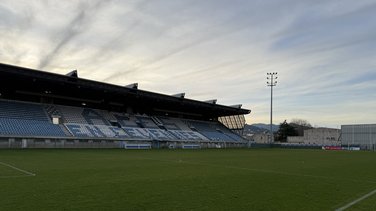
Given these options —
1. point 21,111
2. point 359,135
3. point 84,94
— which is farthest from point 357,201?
point 359,135

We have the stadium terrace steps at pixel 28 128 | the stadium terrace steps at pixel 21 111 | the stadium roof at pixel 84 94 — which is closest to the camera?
the stadium terrace steps at pixel 28 128

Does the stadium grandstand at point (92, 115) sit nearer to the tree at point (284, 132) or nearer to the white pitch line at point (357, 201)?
the white pitch line at point (357, 201)

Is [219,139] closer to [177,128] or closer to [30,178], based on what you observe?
[177,128]

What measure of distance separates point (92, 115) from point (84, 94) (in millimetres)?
3597

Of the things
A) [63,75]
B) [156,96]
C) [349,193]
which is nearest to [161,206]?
[349,193]

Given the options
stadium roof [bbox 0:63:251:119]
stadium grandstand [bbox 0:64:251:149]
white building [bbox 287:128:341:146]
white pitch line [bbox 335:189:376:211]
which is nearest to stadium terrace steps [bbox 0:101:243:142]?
stadium grandstand [bbox 0:64:251:149]

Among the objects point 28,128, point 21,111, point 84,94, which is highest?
point 84,94

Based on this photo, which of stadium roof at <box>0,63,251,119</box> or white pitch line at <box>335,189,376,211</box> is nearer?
white pitch line at <box>335,189,376,211</box>

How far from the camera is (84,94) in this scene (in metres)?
58.9

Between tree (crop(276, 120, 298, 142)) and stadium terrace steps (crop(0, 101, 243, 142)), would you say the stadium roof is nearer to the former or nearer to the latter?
stadium terrace steps (crop(0, 101, 243, 142))

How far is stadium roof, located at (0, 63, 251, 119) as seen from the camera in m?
47.3

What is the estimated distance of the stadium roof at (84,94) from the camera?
47.3 meters

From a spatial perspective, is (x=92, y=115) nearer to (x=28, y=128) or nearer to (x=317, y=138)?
(x=28, y=128)

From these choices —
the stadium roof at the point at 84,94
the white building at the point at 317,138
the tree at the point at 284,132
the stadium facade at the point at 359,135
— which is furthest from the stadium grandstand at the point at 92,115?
the tree at the point at 284,132
